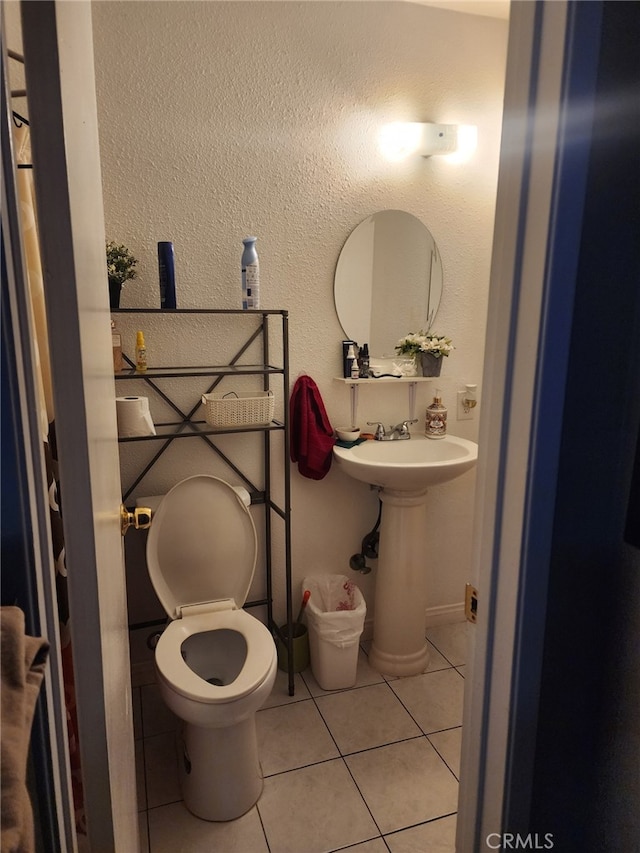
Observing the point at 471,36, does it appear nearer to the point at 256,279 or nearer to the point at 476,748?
the point at 256,279

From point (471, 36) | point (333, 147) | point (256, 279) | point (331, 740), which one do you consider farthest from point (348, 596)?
point (471, 36)

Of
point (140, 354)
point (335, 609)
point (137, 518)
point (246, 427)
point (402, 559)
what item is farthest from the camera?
point (335, 609)

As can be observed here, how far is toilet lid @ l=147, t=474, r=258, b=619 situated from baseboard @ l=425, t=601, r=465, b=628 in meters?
1.04

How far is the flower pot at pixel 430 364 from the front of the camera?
2209mm

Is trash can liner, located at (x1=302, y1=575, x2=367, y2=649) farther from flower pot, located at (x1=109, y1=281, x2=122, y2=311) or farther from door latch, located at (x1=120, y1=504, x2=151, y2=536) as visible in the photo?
flower pot, located at (x1=109, y1=281, x2=122, y2=311)

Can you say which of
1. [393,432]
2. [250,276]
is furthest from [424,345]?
[250,276]

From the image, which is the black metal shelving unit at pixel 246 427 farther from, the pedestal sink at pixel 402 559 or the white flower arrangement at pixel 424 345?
the white flower arrangement at pixel 424 345

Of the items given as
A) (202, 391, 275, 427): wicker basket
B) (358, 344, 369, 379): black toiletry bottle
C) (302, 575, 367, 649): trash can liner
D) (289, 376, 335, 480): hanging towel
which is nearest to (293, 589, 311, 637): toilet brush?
(302, 575, 367, 649): trash can liner

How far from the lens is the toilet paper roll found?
1682 mm

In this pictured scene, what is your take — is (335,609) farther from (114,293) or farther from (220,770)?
(114,293)

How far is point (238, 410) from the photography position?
72.6 inches

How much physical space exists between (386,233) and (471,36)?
0.82 meters

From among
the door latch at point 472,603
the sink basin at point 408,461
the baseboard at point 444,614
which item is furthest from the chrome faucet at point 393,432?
the door latch at point 472,603

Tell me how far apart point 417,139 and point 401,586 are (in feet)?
5.82
